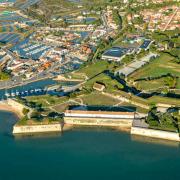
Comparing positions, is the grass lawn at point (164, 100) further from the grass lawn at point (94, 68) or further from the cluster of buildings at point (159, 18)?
the cluster of buildings at point (159, 18)

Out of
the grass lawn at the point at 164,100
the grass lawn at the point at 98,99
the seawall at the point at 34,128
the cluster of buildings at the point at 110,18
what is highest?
the cluster of buildings at the point at 110,18

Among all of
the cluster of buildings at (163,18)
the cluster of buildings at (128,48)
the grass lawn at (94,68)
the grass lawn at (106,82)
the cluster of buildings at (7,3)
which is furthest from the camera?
the cluster of buildings at (7,3)

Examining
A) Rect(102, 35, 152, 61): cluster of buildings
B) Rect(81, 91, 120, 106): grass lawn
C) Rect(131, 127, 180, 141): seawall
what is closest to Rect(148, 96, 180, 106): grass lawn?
Rect(81, 91, 120, 106): grass lawn

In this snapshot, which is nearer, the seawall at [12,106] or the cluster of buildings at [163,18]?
the seawall at [12,106]

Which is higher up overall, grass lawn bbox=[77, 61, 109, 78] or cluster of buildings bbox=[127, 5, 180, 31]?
cluster of buildings bbox=[127, 5, 180, 31]

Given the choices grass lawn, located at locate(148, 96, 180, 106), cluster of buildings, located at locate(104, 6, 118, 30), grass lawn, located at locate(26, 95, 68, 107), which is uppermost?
cluster of buildings, located at locate(104, 6, 118, 30)

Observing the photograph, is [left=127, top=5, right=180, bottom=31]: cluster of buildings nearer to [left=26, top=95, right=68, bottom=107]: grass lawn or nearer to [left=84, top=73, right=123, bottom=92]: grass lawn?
[left=84, top=73, right=123, bottom=92]: grass lawn

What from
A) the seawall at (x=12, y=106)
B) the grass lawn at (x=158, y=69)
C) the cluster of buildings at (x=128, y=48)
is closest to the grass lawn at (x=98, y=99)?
the grass lawn at (x=158, y=69)

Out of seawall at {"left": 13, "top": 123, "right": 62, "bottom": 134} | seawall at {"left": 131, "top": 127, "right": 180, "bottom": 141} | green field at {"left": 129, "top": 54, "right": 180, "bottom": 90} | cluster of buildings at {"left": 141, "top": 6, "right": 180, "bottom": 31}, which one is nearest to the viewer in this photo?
seawall at {"left": 131, "top": 127, "right": 180, "bottom": 141}

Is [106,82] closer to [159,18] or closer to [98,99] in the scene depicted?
[98,99]
